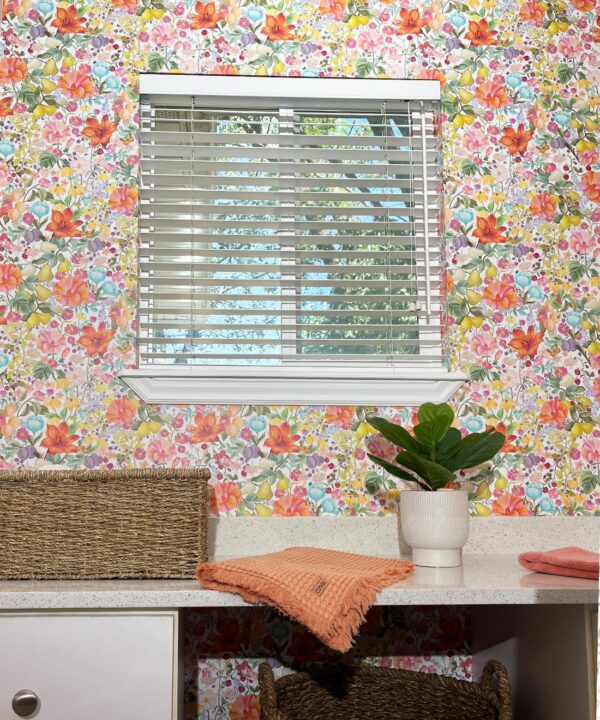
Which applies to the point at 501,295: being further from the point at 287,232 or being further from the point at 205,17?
the point at 205,17

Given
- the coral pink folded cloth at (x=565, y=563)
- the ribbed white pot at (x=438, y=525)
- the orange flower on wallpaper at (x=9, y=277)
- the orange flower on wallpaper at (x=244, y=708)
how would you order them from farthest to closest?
the orange flower on wallpaper at (x=9, y=277) < the orange flower on wallpaper at (x=244, y=708) < the ribbed white pot at (x=438, y=525) < the coral pink folded cloth at (x=565, y=563)

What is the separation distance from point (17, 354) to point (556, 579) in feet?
5.05

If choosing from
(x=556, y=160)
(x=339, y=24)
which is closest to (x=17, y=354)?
(x=339, y=24)

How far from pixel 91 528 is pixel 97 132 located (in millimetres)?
1208

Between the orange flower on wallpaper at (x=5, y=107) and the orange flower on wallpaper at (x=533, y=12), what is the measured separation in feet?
5.22

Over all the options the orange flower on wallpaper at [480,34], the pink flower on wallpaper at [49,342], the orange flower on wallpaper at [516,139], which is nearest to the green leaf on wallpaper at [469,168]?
the orange flower on wallpaper at [516,139]

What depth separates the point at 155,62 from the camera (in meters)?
2.36

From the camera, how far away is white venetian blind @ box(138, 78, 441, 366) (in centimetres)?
A: 231

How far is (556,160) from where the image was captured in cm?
241

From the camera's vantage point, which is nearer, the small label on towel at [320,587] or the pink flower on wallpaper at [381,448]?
the small label on towel at [320,587]

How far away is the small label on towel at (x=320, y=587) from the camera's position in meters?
1.52

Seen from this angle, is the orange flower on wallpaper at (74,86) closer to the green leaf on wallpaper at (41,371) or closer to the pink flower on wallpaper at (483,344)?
the green leaf on wallpaper at (41,371)

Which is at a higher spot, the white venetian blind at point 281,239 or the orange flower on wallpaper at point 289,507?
the white venetian blind at point 281,239

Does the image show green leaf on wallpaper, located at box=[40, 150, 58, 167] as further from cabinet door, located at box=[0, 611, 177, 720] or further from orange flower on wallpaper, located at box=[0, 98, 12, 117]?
cabinet door, located at box=[0, 611, 177, 720]
